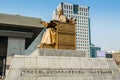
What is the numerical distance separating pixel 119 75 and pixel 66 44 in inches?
134

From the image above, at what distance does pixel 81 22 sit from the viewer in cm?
10306

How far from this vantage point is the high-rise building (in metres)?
101

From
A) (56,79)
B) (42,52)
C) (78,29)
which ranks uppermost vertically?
(78,29)

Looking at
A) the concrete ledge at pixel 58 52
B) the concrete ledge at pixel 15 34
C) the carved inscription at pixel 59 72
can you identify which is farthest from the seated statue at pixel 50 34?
the concrete ledge at pixel 15 34

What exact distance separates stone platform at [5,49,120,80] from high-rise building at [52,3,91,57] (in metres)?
90.2

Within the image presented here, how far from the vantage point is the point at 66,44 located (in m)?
10.8

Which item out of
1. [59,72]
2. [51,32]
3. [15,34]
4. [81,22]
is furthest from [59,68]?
[81,22]

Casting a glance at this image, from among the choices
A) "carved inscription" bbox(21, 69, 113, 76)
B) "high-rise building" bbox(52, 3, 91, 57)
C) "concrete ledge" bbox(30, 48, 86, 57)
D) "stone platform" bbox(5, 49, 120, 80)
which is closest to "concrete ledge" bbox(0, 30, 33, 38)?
"concrete ledge" bbox(30, 48, 86, 57)

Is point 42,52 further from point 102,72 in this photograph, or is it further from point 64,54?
point 102,72

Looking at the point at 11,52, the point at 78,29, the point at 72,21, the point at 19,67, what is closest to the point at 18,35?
the point at 11,52

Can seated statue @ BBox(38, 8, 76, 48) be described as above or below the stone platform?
above

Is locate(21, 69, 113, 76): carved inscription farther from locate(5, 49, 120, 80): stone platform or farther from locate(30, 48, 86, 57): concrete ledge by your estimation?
locate(30, 48, 86, 57): concrete ledge

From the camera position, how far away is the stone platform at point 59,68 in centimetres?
848

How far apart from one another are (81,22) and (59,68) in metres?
95.5
